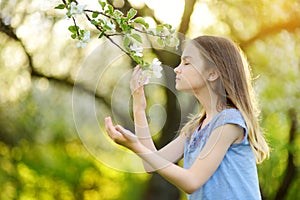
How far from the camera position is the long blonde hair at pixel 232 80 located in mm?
1501

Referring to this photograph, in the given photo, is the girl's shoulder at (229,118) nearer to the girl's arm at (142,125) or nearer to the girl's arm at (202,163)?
the girl's arm at (202,163)

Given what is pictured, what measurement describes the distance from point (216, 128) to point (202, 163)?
0.09m

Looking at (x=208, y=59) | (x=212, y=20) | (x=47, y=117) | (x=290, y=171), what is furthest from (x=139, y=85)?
(x=290, y=171)

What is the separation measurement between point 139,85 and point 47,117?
3.99 m

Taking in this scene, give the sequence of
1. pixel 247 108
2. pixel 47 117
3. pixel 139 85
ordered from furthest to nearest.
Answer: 1. pixel 47 117
2. pixel 247 108
3. pixel 139 85

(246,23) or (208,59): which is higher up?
(208,59)

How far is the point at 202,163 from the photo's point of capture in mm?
1423

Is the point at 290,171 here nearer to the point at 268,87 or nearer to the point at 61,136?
the point at 268,87

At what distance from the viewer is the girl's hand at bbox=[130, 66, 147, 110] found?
1361mm

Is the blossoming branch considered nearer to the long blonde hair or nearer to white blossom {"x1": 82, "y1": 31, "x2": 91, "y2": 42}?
white blossom {"x1": 82, "y1": 31, "x2": 91, "y2": 42}

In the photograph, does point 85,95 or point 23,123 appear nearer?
point 85,95

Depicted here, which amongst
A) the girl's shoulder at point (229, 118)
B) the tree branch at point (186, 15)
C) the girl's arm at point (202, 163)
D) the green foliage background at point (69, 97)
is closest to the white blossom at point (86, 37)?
the girl's arm at point (202, 163)

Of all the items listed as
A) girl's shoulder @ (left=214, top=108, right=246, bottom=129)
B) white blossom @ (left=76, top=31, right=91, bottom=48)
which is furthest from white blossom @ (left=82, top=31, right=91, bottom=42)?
girl's shoulder @ (left=214, top=108, right=246, bottom=129)

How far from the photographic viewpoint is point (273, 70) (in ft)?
16.8
